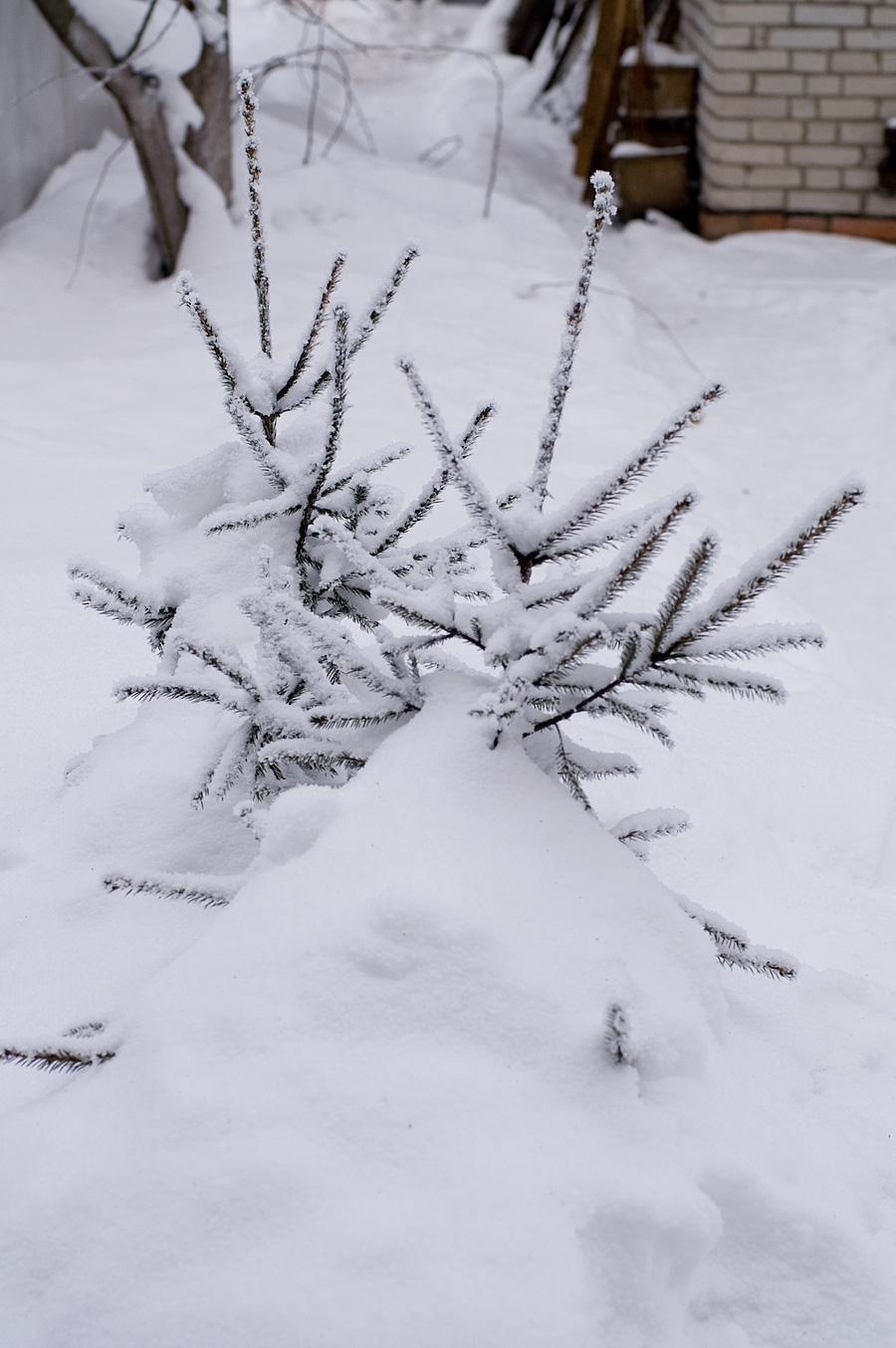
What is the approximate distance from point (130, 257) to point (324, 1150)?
5.36 metres

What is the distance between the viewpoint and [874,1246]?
1198 millimetres

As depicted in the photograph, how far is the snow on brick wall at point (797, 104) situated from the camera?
726 cm

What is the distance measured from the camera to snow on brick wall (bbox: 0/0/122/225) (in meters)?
5.41

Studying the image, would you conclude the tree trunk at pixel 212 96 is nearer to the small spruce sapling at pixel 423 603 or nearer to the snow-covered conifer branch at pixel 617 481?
the small spruce sapling at pixel 423 603

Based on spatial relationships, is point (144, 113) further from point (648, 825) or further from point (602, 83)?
point (648, 825)

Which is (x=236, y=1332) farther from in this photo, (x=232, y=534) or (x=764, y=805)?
(x=764, y=805)

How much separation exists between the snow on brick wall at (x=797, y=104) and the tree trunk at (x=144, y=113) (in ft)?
12.4

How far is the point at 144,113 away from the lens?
16.8 feet

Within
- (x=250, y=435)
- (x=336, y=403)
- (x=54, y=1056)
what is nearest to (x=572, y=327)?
(x=336, y=403)

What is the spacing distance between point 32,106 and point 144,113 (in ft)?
2.91

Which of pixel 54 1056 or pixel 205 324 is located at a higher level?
pixel 205 324

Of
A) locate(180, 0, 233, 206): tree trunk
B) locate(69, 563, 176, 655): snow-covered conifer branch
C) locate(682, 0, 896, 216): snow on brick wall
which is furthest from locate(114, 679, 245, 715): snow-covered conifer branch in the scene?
locate(682, 0, 896, 216): snow on brick wall

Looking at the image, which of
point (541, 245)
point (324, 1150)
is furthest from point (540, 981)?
point (541, 245)

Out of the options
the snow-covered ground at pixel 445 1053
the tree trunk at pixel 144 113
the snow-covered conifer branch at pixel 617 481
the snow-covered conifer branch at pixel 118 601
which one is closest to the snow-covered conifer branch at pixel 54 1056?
the snow-covered ground at pixel 445 1053
